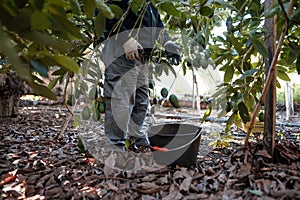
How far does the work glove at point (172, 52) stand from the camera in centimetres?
123

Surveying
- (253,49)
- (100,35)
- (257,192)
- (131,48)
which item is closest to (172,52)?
(131,48)

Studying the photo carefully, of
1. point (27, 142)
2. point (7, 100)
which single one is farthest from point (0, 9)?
point (7, 100)

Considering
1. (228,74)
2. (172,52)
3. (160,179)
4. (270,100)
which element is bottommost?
(160,179)

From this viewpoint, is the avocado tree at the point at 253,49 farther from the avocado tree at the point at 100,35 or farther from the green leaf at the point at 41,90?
the green leaf at the point at 41,90

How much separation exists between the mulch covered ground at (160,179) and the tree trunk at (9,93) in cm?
106

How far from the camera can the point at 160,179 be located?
94cm

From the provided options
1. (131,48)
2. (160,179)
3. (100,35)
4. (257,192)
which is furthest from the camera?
(131,48)

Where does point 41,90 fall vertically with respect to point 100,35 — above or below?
below

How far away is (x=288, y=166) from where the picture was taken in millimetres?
846

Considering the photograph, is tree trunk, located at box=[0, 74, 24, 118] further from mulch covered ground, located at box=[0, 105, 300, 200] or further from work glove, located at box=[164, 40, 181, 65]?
work glove, located at box=[164, 40, 181, 65]

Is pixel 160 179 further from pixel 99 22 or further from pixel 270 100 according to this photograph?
pixel 99 22

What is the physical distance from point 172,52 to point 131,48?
19 centimetres

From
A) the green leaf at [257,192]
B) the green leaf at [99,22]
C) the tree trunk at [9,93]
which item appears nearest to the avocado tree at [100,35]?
the green leaf at [99,22]

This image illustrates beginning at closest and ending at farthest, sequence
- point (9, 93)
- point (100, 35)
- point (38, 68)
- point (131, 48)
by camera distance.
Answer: point (38, 68) < point (100, 35) < point (131, 48) < point (9, 93)
